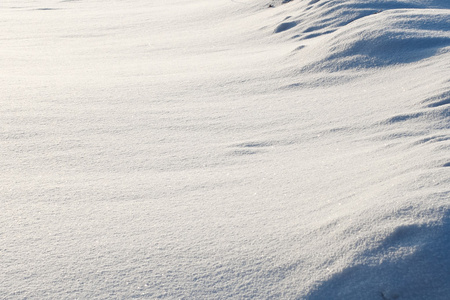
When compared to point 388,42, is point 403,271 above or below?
below

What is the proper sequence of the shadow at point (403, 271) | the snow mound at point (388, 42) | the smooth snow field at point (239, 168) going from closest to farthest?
the shadow at point (403, 271) → the smooth snow field at point (239, 168) → the snow mound at point (388, 42)

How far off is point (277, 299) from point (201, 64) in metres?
2.92

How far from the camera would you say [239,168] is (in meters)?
2.25

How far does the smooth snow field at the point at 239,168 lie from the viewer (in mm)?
1474

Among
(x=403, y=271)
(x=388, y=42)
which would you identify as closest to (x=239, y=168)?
(x=403, y=271)

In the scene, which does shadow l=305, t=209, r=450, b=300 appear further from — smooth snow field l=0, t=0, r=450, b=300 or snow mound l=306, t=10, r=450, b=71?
snow mound l=306, t=10, r=450, b=71

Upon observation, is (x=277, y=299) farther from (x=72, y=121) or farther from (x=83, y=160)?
(x=72, y=121)

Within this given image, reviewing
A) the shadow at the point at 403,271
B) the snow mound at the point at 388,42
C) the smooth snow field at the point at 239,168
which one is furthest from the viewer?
the snow mound at the point at 388,42

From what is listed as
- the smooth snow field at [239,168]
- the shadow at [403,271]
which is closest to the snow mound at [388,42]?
the smooth snow field at [239,168]

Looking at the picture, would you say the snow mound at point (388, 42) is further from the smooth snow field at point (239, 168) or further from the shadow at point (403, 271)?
the shadow at point (403, 271)

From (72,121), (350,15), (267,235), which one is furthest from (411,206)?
(350,15)

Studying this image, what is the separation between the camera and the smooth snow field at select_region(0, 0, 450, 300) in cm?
147

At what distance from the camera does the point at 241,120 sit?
9.32 feet

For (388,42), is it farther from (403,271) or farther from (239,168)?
(403,271)
